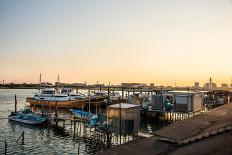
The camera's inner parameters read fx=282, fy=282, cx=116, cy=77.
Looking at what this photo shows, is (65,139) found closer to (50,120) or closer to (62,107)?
(50,120)

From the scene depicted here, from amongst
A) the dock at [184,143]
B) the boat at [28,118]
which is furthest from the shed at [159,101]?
the dock at [184,143]

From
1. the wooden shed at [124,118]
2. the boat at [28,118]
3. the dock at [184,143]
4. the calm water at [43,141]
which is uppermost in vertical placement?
the dock at [184,143]

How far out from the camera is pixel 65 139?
43.2 metres

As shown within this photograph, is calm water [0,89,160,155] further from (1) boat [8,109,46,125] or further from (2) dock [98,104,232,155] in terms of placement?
(2) dock [98,104,232,155]

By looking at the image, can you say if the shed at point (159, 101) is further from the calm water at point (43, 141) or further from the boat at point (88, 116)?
the boat at point (88, 116)

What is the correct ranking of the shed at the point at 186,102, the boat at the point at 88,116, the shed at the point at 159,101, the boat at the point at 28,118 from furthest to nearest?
the boat at the point at 28,118 < the shed at the point at 159,101 < the shed at the point at 186,102 < the boat at the point at 88,116

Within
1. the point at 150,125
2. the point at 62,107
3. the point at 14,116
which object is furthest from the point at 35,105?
the point at 150,125

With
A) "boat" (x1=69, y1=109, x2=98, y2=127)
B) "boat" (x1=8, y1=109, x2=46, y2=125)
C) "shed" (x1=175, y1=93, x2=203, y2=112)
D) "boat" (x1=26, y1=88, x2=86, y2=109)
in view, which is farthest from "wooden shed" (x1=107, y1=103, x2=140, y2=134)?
"boat" (x1=26, y1=88, x2=86, y2=109)

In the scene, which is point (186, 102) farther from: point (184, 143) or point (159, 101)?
point (184, 143)

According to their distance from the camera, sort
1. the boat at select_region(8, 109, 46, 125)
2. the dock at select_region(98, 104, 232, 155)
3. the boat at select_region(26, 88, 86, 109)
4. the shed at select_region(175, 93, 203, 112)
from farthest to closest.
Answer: the boat at select_region(26, 88, 86, 109) < the boat at select_region(8, 109, 46, 125) < the shed at select_region(175, 93, 203, 112) < the dock at select_region(98, 104, 232, 155)

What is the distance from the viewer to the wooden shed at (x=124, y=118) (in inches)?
1136

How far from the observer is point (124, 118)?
29.0 m

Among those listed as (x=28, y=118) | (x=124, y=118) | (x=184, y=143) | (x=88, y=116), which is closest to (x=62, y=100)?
→ (x=28, y=118)

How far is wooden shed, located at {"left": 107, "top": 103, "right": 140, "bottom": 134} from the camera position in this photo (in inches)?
1136
